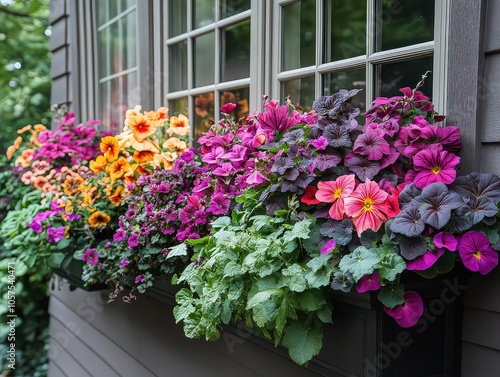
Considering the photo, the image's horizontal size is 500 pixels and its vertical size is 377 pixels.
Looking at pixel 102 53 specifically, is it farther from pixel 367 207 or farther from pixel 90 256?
pixel 367 207

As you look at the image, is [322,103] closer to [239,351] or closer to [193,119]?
[239,351]

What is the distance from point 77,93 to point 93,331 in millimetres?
1654

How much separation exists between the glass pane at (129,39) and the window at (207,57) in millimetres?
411

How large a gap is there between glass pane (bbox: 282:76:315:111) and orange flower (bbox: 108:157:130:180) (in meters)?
0.81

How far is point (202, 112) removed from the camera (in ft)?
8.90

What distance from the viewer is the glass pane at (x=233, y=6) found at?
2416 millimetres

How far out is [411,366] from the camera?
4.42 feet

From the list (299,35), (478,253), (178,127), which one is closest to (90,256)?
(178,127)

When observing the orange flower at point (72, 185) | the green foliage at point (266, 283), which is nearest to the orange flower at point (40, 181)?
the orange flower at point (72, 185)

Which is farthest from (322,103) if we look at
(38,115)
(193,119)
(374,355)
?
(38,115)

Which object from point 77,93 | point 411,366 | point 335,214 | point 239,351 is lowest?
point 239,351

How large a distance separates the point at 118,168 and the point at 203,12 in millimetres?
871

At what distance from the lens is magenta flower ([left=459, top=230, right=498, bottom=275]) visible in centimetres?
123

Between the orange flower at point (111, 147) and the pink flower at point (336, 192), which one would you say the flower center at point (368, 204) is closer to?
the pink flower at point (336, 192)
